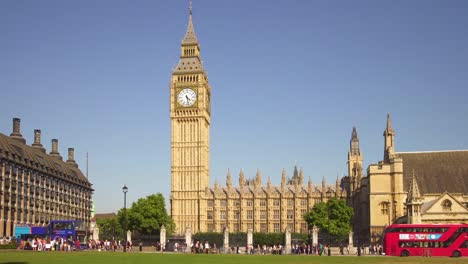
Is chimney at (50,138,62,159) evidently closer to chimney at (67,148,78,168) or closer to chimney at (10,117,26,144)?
chimney at (67,148,78,168)

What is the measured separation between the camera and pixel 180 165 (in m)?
135

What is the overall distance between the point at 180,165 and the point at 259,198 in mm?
17059

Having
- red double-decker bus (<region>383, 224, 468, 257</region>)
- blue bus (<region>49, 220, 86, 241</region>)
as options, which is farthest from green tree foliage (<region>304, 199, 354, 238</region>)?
blue bus (<region>49, 220, 86, 241</region>)

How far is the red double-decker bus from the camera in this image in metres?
57.9

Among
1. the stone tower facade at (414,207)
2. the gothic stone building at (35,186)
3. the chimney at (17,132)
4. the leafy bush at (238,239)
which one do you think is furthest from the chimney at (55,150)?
the stone tower facade at (414,207)

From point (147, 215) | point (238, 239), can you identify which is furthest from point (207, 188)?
point (238, 239)

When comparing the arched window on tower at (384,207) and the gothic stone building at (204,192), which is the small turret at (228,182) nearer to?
the gothic stone building at (204,192)

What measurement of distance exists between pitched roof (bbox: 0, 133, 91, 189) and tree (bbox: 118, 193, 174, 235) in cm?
1570

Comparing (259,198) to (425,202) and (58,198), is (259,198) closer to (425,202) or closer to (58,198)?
(58,198)

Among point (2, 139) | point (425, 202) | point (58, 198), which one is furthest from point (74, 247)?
point (58, 198)

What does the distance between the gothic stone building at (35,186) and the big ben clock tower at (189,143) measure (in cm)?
1924

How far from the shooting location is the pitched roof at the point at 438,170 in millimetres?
91688

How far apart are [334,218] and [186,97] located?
48.9 metres

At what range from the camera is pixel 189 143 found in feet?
447
